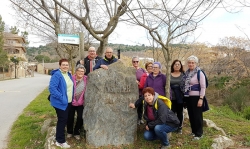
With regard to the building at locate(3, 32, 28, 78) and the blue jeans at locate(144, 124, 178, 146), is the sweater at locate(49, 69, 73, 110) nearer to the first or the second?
the blue jeans at locate(144, 124, 178, 146)

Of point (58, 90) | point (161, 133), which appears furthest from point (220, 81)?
point (58, 90)

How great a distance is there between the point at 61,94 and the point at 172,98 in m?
2.34

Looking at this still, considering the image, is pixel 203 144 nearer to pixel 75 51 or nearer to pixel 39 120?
pixel 39 120

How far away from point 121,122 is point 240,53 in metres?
17.0

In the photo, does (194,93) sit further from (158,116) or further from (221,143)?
(221,143)

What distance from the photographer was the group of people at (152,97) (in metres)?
4.39

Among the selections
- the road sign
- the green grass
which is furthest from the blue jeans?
the road sign

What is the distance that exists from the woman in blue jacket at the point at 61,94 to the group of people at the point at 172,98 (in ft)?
4.18

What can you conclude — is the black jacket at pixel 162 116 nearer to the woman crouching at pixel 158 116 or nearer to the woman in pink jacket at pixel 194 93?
the woman crouching at pixel 158 116

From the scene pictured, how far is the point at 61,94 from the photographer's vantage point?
440cm

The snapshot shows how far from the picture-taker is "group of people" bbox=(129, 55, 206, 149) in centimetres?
438

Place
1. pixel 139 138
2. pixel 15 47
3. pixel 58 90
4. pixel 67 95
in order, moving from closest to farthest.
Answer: pixel 58 90
pixel 67 95
pixel 139 138
pixel 15 47

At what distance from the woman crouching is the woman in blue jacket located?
1.49 meters

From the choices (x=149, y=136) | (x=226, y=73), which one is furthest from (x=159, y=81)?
(x=226, y=73)
